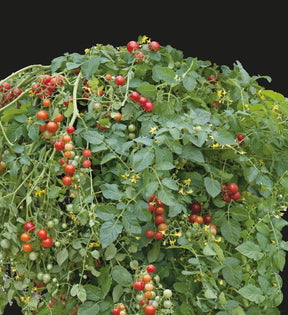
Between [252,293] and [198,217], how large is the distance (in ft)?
1.07

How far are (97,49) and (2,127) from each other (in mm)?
496

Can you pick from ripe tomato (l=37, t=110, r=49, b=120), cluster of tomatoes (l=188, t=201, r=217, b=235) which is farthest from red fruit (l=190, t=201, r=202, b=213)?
ripe tomato (l=37, t=110, r=49, b=120)

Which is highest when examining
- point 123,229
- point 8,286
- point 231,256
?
point 123,229

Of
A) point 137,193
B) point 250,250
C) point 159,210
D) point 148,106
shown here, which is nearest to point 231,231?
point 250,250

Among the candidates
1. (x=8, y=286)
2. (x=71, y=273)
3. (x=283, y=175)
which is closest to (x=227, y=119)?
(x=283, y=175)

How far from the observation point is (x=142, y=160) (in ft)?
6.84

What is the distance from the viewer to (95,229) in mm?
2174

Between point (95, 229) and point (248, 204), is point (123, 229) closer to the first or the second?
point (95, 229)

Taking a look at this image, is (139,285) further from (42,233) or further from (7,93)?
(7,93)

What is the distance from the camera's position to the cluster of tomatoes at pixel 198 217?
7.57ft

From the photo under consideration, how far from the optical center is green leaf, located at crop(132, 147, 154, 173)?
208cm

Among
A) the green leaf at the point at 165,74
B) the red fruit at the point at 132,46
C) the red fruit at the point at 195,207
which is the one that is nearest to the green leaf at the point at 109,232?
the red fruit at the point at 195,207

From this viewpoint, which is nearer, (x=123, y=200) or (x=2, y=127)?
(x=123, y=200)

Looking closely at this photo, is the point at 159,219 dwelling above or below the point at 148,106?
below
